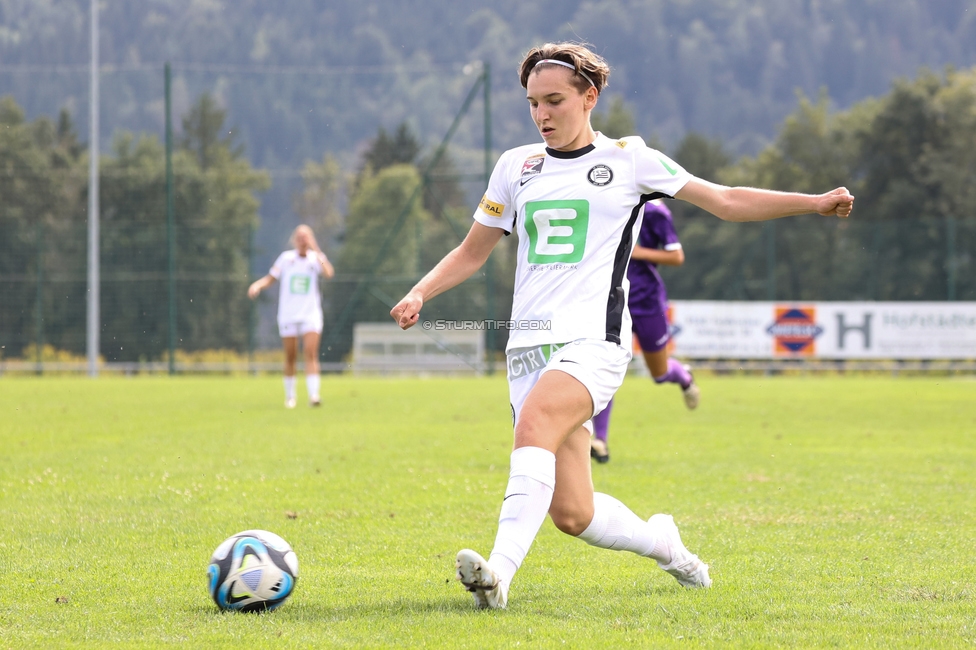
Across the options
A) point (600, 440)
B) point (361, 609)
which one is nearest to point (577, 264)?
point (361, 609)

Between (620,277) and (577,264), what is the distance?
19 cm

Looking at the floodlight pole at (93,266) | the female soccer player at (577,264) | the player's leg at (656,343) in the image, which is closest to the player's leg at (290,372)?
the player's leg at (656,343)

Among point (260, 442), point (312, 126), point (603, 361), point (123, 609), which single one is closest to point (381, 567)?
point (123, 609)

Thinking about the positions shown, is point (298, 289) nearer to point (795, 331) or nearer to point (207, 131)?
point (795, 331)

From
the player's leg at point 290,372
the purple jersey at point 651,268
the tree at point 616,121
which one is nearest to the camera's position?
the purple jersey at point 651,268

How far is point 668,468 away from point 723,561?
328 cm

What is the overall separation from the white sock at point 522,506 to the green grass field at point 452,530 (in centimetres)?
21

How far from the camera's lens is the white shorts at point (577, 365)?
12.8 ft

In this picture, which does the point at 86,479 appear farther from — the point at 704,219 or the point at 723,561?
the point at 704,219

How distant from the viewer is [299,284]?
14.8 metres

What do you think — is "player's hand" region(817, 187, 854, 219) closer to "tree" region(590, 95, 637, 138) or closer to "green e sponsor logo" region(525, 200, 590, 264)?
"green e sponsor logo" region(525, 200, 590, 264)

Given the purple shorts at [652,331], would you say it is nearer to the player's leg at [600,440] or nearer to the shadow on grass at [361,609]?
the player's leg at [600,440]

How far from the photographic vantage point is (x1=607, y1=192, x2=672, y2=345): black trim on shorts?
13.3 feet

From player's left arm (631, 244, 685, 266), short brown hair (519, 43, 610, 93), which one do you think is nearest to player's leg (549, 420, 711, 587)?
short brown hair (519, 43, 610, 93)
